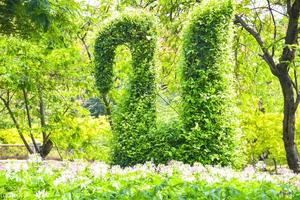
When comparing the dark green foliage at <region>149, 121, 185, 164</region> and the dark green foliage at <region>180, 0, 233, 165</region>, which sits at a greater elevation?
the dark green foliage at <region>180, 0, 233, 165</region>

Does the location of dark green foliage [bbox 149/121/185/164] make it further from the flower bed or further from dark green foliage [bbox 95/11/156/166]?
the flower bed

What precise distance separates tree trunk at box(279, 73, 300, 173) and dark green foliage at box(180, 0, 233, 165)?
1.78 m

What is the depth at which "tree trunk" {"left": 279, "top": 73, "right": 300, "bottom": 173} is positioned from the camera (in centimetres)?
805

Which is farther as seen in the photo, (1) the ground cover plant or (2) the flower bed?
(1) the ground cover plant

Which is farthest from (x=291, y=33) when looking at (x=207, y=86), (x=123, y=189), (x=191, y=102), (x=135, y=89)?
(x=123, y=189)

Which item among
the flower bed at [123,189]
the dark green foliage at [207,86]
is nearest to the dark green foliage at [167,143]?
the dark green foliage at [207,86]

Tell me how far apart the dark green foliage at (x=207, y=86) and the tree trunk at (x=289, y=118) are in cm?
178

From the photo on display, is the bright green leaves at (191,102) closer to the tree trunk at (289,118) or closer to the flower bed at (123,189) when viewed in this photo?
the tree trunk at (289,118)

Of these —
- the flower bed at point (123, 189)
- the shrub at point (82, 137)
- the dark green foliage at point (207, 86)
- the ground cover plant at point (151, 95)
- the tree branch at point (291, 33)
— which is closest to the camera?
the flower bed at point (123, 189)

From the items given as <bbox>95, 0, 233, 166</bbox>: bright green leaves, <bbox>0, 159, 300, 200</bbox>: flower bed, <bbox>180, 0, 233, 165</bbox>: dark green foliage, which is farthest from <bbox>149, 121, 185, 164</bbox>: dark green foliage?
<bbox>0, 159, 300, 200</bbox>: flower bed

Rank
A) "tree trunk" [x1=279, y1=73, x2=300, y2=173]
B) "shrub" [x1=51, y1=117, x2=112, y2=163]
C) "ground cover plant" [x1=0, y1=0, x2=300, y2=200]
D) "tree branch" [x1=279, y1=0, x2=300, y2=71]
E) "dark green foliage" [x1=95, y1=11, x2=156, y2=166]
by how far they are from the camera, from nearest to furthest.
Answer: "ground cover plant" [x1=0, y1=0, x2=300, y2=200] → "dark green foliage" [x1=95, y1=11, x2=156, y2=166] → "tree branch" [x1=279, y1=0, x2=300, y2=71] → "tree trunk" [x1=279, y1=73, x2=300, y2=173] → "shrub" [x1=51, y1=117, x2=112, y2=163]

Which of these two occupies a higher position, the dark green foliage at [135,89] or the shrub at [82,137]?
the dark green foliage at [135,89]

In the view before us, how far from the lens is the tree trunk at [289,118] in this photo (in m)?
8.05

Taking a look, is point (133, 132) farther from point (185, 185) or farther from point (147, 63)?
point (185, 185)
